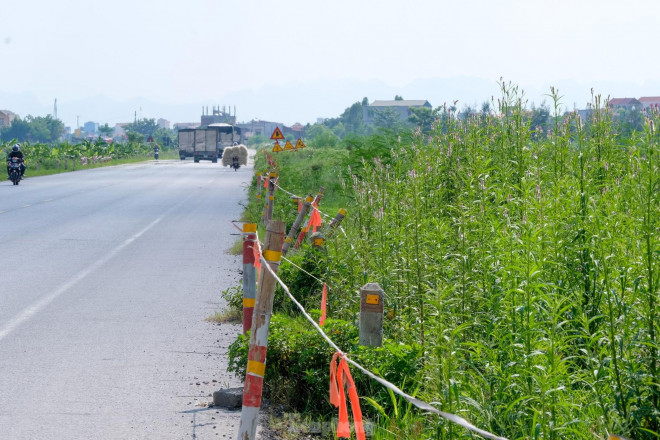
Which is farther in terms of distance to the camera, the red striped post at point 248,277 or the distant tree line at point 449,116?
the distant tree line at point 449,116

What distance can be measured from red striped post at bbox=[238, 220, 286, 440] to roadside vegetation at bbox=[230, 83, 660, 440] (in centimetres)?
67

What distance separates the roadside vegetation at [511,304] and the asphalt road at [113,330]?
725mm

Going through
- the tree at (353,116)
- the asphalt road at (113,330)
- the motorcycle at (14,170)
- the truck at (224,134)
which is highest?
the tree at (353,116)

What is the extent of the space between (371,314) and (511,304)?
1.01 metres

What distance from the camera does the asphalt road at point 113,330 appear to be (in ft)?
20.4

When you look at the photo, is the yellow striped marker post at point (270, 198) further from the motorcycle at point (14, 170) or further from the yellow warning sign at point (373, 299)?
the motorcycle at point (14, 170)

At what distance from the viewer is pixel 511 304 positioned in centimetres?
554

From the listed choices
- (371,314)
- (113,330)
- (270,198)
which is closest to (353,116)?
(270,198)

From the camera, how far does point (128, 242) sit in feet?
54.1

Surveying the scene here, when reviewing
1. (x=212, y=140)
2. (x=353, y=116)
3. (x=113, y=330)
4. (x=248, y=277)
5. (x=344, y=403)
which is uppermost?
(x=353, y=116)

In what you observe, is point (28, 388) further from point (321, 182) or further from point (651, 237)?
point (321, 182)

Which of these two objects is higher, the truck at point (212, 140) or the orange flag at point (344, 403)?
the truck at point (212, 140)

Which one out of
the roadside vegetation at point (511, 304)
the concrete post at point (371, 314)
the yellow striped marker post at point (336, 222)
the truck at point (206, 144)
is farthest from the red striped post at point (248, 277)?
the truck at point (206, 144)

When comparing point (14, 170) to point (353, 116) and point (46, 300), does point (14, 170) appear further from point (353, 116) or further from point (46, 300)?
point (353, 116)
